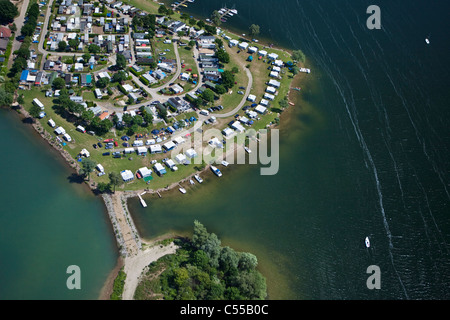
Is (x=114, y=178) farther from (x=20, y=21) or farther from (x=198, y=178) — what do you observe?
(x=20, y=21)

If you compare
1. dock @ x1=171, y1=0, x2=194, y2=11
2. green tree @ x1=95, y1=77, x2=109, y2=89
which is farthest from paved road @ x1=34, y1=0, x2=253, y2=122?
dock @ x1=171, y1=0, x2=194, y2=11

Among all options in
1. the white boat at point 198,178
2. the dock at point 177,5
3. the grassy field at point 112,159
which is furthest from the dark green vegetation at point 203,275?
the dock at point 177,5

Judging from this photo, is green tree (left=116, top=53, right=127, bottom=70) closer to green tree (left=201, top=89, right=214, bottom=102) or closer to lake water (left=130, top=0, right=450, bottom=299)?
green tree (left=201, top=89, right=214, bottom=102)

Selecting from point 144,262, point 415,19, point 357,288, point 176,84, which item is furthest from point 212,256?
point 415,19

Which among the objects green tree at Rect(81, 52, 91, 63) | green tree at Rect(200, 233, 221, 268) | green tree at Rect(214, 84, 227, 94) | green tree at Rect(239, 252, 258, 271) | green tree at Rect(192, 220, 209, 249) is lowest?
green tree at Rect(239, 252, 258, 271)

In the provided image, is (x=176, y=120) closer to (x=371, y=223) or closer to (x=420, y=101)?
(x=371, y=223)

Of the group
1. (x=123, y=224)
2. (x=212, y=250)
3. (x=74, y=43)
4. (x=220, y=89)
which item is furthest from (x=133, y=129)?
(x=74, y=43)

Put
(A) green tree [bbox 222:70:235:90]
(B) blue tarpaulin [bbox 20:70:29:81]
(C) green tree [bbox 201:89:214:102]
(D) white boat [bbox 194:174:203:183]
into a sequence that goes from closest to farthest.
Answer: (D) white boat [bbox 194:174:203:183] < (C) green tree [bbox 201:89:214:102] < (B) blue tarpaulin [bbox 20:70:29:81] < (A) green tree [bbox 222:70:235:90]
